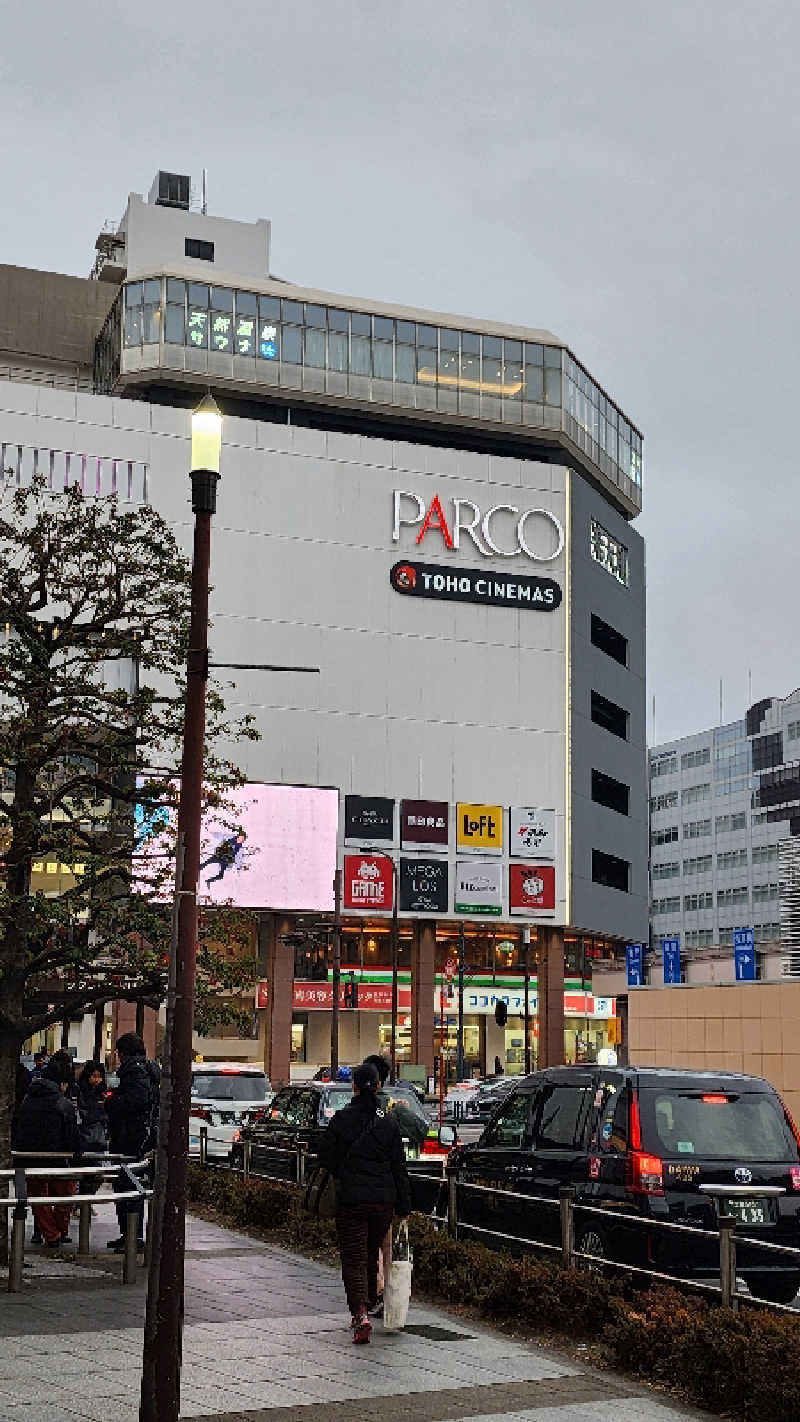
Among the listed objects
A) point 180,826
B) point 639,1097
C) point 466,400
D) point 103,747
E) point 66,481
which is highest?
point 466,400

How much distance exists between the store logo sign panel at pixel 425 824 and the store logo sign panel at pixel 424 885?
0.84 metres

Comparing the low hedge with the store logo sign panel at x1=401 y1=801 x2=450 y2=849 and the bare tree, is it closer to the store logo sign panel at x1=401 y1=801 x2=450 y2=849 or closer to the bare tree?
the bare tree

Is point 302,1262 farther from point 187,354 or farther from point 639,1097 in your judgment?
point 187,354

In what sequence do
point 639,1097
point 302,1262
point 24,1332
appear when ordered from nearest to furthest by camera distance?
point 24,1332 → point 639,1097 → point 302,1262

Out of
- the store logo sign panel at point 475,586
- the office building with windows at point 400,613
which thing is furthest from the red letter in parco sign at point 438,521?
the store logo sign panel at point 475,586

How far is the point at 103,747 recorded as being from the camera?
16.7 m

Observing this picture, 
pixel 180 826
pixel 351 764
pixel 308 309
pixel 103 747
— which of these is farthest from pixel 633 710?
pixel 180 826

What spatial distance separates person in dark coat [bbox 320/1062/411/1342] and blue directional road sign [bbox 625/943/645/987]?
217ft

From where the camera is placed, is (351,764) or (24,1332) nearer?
(24,1332)

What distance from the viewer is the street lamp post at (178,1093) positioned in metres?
8.89

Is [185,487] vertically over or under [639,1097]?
over

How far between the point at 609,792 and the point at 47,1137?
7210 cm

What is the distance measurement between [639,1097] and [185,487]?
63.9 m

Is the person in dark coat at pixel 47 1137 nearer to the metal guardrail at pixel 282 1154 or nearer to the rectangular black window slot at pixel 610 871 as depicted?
the metal guardrail at pixel 282 1154
